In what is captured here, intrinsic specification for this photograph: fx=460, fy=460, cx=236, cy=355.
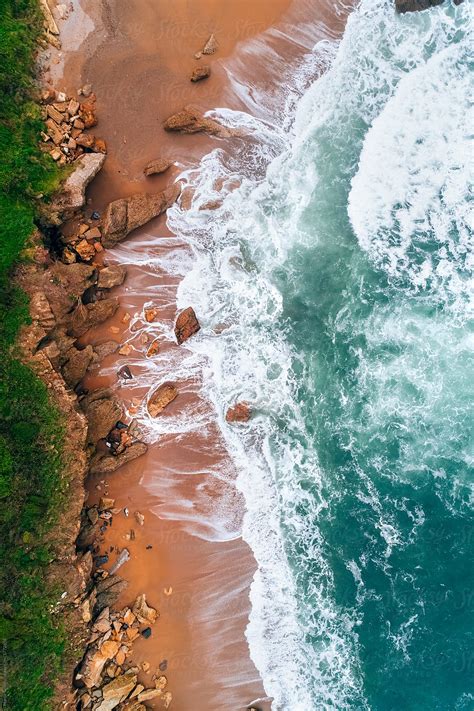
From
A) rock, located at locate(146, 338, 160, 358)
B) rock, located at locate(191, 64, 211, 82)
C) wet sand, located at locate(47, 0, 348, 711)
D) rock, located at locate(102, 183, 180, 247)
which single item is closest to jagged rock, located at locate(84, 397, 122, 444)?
wet sand, located at locate(47, 0, 348, 711)

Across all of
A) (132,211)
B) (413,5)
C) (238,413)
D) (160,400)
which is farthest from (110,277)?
(413,5)

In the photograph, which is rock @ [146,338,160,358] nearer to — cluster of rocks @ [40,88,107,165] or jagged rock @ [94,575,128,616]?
cluster of rocks @ [40,88,107,165]

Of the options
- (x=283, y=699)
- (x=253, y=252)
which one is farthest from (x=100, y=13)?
(x=283, y=699)

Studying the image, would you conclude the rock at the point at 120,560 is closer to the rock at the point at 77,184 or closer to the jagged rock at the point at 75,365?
the jagged rock at the point at 75,365

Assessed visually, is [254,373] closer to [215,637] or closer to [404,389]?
[404,389]

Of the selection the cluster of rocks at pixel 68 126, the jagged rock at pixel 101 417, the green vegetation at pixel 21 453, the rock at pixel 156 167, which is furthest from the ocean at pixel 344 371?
the green vegetation at pixel 21 453
